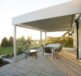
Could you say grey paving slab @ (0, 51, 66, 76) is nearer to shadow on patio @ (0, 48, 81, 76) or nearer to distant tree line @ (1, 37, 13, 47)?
shadow on patio @ (0, 48, 81, 76)

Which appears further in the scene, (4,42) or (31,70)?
(4,42)

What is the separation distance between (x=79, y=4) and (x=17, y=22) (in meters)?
4.57

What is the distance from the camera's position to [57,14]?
6.61m

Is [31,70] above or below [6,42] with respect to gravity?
below

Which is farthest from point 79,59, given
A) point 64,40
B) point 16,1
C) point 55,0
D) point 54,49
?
point 64,40

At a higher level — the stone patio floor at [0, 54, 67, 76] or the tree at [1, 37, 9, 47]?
the tree at [1, 37, 9, 47]

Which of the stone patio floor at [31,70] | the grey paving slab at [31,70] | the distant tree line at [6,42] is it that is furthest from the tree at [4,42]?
the grey paving slab at [31,70]

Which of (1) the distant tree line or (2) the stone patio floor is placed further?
(1) the distant tree line

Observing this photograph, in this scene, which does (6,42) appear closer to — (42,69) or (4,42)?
(4,42)

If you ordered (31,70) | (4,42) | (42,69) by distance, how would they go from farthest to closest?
1. (4,42)
2. (42,69)
3. (31,70)

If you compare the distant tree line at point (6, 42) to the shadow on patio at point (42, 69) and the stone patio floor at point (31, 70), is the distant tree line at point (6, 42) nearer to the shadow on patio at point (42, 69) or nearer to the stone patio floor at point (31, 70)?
the shadow on patio at point (42, 69)

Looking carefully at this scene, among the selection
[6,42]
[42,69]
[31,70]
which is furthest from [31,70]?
[6,42]

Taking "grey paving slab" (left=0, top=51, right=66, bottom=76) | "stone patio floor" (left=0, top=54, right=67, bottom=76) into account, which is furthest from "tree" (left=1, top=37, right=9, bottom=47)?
"grey paving slab" (left=0, top=51, right=66, bottom=76)

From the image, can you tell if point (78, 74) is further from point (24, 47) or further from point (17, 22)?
point (24, 47)
